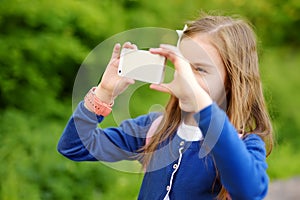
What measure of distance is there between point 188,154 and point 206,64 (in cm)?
32

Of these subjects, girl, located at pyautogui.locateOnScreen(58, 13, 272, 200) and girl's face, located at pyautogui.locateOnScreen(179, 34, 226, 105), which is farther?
girl's face, located at pyautogui.locateOnScreen(179, 34, 226, 105)

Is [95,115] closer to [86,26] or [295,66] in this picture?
[86,26]

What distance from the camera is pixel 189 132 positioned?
202cm

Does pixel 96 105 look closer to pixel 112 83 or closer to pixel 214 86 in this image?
pixel 112 83

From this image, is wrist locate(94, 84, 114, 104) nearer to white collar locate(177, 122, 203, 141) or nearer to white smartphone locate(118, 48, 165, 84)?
white smartphone locate(118, 48, 165, 84)

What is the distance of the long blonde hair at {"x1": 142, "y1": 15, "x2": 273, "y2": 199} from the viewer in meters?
1.91

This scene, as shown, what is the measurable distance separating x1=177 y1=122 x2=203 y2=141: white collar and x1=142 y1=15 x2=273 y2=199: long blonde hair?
28mm

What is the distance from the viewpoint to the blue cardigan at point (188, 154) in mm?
1612

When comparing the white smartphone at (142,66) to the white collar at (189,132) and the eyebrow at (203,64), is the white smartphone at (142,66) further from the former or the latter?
the white collar at (189,132)

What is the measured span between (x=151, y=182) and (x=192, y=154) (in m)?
0.16

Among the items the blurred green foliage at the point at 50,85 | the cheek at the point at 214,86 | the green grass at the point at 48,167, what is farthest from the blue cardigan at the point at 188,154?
the blurred green foliage at the point at 50,85

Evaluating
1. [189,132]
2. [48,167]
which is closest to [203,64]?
[189,132]

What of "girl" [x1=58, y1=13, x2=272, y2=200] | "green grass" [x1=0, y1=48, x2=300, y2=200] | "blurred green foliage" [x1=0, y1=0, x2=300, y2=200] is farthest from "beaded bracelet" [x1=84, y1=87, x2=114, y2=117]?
"blurred green foliage" [x1=0, y1=0, x2=300, y2=200]

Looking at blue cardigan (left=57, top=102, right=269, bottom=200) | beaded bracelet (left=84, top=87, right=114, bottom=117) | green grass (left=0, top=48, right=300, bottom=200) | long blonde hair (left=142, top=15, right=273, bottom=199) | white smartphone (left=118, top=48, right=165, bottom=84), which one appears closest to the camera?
blue cardigan (left=57, top=102, right=269, bottom=200)
